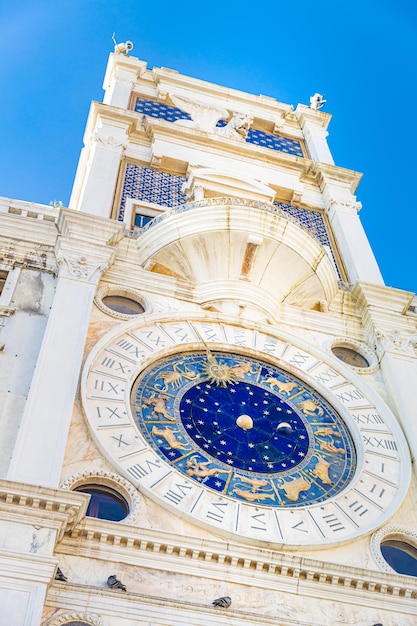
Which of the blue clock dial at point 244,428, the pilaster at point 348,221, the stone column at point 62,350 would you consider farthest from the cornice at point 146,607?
the pilaster at point 348,221

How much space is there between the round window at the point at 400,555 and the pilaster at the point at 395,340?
1.20 metres

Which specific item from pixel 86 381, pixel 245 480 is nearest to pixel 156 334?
pixel 86 381

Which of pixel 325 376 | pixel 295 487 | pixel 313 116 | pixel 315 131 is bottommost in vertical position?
pixel 295 487

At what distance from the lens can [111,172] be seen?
1511cm

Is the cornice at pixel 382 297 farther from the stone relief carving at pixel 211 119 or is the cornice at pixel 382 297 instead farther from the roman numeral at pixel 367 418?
the stone relief carving at pixel 211 119

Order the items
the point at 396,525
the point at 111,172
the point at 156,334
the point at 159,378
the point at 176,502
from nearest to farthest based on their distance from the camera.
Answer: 1. the point at 176,502
2. the point at 396,525
3. the point at 159,378
4. the point at 156,334
5. the point at 111,172

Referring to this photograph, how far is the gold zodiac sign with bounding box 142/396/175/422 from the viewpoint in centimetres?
1034

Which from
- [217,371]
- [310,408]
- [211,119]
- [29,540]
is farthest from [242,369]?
[211,119]

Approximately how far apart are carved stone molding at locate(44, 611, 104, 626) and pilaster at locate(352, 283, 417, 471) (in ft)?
15.1

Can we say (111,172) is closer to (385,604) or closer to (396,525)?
(396,525)

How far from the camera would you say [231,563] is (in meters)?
8.50

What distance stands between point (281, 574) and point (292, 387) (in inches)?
138

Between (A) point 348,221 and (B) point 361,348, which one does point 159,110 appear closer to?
(A) point 348,221

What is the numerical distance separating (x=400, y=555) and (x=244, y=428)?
2263 mm
